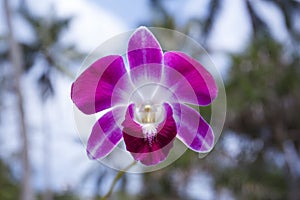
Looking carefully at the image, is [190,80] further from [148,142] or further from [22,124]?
[22,124]

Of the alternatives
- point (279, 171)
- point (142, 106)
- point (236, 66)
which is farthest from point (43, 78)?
point (142, 106)

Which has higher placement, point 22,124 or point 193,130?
point 193,130

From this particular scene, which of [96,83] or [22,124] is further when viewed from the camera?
[22,124]

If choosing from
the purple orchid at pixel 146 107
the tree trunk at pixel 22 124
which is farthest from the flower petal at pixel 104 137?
the tree trunk at pixel 22 124

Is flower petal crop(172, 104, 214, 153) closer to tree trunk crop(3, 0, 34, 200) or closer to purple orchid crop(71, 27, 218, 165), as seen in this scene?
purple orchid crop(71, 27, 218, 165)

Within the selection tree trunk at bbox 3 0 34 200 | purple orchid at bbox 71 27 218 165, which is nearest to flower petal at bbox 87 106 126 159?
purple orchid at bbox 71 27 218 165

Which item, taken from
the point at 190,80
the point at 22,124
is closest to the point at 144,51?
the point at 190,80

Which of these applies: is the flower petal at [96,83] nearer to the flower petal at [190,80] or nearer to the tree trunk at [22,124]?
the flower petal at [190,80]
